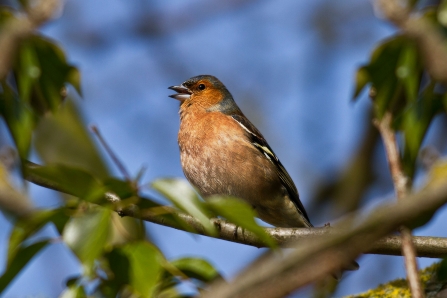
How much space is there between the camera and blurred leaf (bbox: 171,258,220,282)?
10.1ft

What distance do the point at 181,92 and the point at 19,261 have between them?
17.0 feet

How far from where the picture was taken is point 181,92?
768 cm

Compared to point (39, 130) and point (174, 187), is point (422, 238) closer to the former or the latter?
point (174, 187)

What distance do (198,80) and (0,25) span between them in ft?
15.0

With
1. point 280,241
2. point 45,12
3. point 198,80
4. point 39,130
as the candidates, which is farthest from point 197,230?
point 198,80

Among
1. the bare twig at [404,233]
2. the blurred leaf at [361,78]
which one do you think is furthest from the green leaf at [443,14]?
the bare twig at [404,233]

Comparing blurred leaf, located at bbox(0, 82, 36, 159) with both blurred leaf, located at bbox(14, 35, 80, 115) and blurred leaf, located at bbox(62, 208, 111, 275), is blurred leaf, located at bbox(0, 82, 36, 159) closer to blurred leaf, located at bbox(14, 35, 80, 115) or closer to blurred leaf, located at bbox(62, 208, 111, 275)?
blurred leaf, located at bbox(14, 35, 80, 115)

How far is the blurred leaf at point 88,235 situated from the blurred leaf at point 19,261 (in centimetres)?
29

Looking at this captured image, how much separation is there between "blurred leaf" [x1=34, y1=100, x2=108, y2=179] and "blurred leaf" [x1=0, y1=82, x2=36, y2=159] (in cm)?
315

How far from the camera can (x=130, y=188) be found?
2.76m

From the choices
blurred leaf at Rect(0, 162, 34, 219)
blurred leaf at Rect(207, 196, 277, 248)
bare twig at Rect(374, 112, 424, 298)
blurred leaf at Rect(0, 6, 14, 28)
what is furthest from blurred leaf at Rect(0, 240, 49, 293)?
bare twig at Rect(374, 112, 424, 298)

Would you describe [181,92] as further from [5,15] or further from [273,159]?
[5,15]

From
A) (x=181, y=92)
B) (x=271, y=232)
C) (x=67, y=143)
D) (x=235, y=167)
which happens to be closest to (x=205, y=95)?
(x=181, y=92)

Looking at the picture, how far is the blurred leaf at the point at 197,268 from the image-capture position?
3086mm
